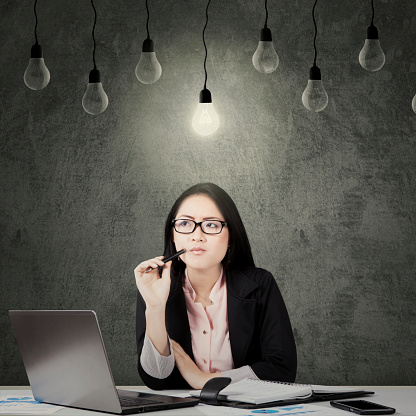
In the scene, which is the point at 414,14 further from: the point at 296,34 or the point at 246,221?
the point at 246,221

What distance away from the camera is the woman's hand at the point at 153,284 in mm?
2418

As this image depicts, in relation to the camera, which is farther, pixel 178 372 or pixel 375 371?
pixel 375 371

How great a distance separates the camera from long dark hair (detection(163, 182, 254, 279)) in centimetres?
275

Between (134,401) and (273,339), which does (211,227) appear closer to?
(273,339)

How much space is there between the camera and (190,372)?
242cm

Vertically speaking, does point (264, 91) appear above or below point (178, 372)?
above

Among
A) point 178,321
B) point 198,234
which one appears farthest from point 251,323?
point 198,234

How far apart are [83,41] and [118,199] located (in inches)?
37.0

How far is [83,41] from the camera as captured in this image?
407cm

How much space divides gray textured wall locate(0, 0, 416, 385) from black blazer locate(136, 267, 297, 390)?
124 cm

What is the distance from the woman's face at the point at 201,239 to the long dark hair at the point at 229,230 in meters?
0.02

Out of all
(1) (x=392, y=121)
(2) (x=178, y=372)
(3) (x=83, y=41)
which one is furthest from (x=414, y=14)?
(2) (x=178, y=372)

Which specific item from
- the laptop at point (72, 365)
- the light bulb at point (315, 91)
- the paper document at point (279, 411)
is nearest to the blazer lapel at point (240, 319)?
the laptop at point (72, 365)

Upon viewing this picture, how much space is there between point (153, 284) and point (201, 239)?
309 mm
